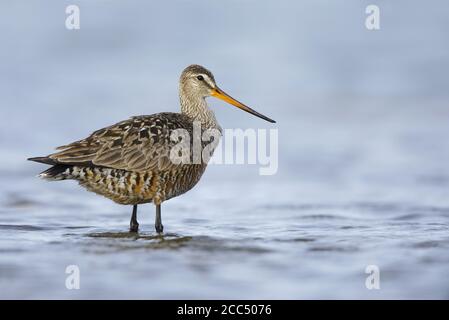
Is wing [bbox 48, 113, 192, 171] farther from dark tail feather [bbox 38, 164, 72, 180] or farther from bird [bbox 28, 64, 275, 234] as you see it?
dark tail feather [bbox 38, 164, 72, 180]

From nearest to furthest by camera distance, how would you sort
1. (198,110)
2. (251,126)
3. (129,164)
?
1. (129,164)
2. (198,110)
3. (251,126)

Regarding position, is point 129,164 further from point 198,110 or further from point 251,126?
point 251,126

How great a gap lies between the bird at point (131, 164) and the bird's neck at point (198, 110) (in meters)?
0.58

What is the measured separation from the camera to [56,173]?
8.50 m

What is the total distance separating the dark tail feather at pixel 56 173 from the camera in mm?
8469

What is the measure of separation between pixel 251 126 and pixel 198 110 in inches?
205

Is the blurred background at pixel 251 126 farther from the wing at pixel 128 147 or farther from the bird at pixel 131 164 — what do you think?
the wing at pixel 128 147

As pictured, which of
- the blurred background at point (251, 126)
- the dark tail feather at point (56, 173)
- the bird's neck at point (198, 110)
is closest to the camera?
the blurred background at point (251, 126)

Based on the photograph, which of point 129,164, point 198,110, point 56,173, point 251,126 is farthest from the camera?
point 251,126

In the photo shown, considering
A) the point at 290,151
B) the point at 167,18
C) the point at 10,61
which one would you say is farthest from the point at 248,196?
the point at 167,18

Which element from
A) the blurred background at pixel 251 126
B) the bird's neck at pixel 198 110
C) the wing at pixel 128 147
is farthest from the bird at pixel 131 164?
the bird's neck at pixel 198 110

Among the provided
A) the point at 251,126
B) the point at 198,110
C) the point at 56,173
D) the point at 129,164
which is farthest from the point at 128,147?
the point at 251,126

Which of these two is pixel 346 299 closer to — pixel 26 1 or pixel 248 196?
pixel 248 196

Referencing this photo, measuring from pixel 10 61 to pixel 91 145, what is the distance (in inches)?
399
